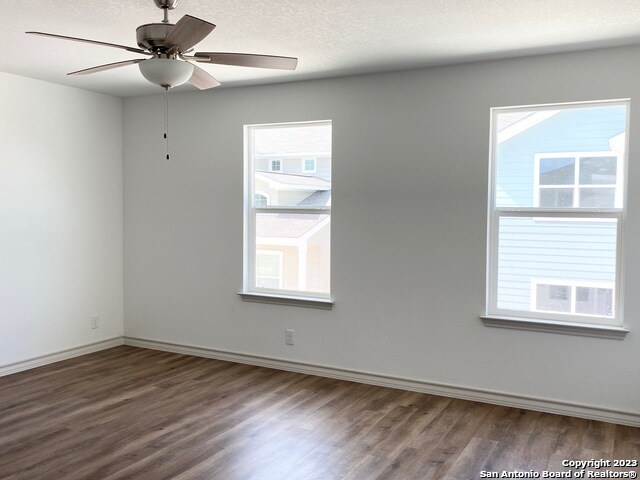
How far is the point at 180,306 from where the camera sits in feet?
17.8

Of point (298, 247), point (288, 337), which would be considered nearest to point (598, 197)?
point (298, 247)

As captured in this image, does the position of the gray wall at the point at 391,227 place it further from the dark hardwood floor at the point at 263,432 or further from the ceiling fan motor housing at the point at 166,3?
the ceiling fan motor housing at the point at 166,3

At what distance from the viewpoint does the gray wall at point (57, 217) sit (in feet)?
15.3

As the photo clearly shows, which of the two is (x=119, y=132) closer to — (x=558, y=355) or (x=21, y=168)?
(x=21, y=168)

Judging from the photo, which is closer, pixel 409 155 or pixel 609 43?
pixel 609 43

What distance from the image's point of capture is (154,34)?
8.23 ft

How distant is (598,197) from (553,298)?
0.74 meters

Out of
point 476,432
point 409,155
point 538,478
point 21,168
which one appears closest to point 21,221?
point 21,168

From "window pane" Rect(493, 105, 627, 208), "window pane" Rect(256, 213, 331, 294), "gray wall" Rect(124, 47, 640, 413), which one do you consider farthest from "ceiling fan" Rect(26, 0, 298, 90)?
"window pane" Rect(256, 213, 331, 294)

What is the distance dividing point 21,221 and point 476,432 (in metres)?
3.88

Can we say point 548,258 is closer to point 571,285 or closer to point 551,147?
point 571,285

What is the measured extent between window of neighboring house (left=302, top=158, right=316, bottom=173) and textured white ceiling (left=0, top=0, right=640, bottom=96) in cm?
80

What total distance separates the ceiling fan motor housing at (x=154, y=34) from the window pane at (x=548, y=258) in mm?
2628

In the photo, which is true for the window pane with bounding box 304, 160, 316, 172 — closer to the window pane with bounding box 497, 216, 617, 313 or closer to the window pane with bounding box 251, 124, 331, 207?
the window pane with bounding box 251, 124, 331, 207
